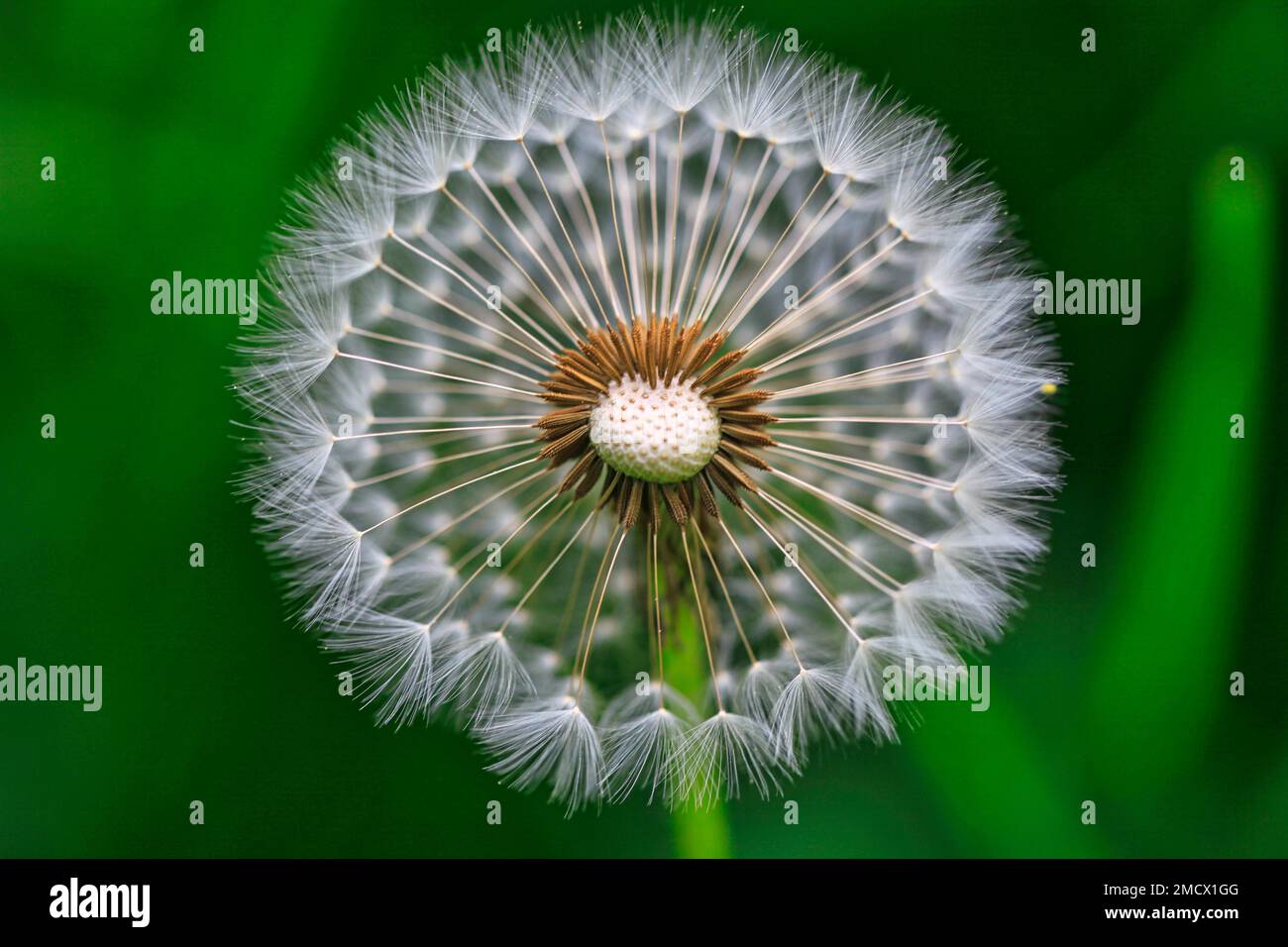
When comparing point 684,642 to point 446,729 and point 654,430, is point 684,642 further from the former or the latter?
point 446,729

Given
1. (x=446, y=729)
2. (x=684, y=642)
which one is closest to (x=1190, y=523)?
(x=684, y=642)

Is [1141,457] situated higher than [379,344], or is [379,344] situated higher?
[379,344]

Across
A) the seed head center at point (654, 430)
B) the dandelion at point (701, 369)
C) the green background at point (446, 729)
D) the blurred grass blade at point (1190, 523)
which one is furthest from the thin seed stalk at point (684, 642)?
the blurred grass blade at point (1190, 523)

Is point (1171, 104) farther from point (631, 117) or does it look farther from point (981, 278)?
point (631, 117)

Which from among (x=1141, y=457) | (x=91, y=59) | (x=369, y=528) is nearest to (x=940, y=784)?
(x=1141, y=457)

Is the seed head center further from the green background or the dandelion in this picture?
the green background

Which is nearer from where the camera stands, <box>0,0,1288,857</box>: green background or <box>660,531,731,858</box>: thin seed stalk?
<box>660,531,731,858</box>: thin seed stalk

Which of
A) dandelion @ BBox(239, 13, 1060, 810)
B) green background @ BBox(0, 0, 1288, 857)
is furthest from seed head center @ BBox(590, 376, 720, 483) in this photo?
green background @ BBox(0, 0, 1288, 857)
